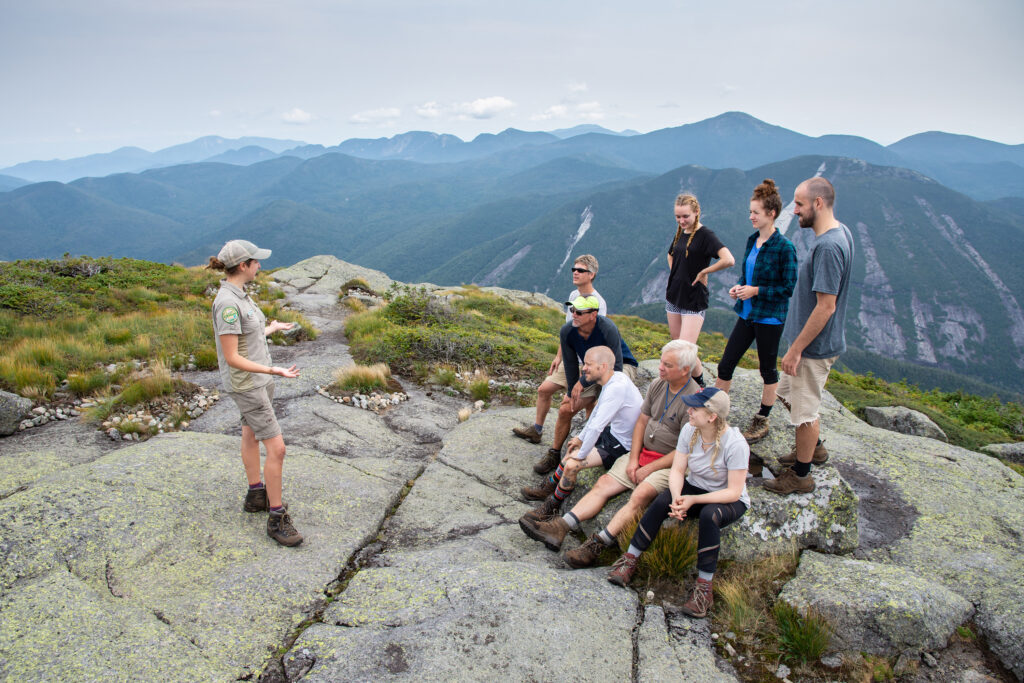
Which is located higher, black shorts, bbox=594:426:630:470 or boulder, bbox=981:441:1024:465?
black shorts, bbox=594:426:630:470

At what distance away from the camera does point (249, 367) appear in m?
4.63

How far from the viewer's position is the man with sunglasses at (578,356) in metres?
6.14

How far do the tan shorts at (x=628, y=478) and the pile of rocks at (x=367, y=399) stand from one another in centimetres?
522

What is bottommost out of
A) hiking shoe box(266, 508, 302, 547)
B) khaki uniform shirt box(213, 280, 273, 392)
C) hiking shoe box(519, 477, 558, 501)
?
hiking shoe box(519, 477, 558, 501)

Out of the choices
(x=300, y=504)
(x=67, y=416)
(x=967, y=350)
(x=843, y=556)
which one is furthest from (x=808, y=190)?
(x=967, y=350)

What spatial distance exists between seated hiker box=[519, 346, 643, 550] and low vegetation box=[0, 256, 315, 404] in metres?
7.33

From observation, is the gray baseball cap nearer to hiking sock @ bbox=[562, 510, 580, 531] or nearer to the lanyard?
hiking sock @ bbox=[562, 510, 580, 531]

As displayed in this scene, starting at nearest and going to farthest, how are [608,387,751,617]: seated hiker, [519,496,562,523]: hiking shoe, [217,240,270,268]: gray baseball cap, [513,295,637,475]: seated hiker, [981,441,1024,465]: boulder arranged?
1. [217,240,270,268]: gray baseball cap
2. [608,387,751,617]: seated hiker
3. [519,496,562,523]: hiking shoe
4. [513,295,637,475]: seated hiker
5. [981,441,1024,465]: boulder

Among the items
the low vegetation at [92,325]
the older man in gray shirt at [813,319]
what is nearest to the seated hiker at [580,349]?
the older man in gray shirt at [813,319]

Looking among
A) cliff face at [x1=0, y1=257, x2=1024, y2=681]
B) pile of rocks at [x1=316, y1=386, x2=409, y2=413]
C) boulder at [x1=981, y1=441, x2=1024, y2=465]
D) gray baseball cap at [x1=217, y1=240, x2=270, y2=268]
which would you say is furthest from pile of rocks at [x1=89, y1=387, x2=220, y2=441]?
boulder at [x1=981, y1=441, x2=1024, y2=465]

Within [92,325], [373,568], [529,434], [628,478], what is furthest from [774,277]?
[92,325]

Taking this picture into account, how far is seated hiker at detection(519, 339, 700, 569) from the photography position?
5219 millimetres

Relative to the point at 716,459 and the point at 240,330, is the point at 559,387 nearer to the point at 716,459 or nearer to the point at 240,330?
the point at 716,459

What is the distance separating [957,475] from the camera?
6742mm
